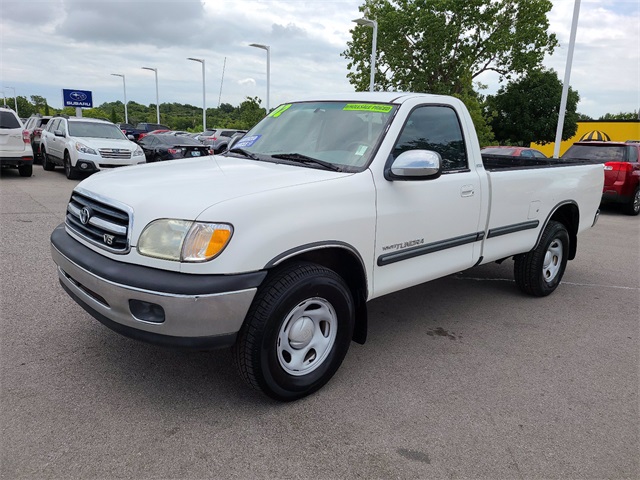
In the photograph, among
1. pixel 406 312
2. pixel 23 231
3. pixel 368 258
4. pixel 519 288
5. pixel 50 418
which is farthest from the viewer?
pixel 23 231

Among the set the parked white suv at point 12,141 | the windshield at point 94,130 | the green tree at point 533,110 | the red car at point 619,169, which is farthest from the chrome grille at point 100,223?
the green tree at point 533,110

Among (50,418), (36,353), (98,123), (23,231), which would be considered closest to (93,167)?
(98,123)

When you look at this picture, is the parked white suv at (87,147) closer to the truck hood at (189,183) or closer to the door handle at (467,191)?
the truck hood at (189,183)

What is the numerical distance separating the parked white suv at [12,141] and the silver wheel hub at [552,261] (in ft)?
40.4

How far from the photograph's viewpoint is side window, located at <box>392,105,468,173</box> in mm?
3691

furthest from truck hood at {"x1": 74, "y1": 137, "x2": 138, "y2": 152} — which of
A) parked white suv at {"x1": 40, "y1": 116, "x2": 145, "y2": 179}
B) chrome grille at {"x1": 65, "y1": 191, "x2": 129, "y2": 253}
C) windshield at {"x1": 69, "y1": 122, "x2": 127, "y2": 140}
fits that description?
chrome grille at {"x1": 65, "y1": 191, "x2": 129, "y2": 253}

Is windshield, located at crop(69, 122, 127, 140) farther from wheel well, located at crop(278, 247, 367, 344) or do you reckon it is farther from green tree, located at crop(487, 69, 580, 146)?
green tree, located at crop(487, 69, 580, 146)

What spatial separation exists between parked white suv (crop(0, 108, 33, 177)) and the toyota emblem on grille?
1109 centimetres

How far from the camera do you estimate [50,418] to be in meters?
2.77

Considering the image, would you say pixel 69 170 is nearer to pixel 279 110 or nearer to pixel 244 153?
pixel 279 110

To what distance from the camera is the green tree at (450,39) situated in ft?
97.8

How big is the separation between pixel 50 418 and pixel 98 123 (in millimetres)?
→ 12950

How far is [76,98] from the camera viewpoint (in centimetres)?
3139

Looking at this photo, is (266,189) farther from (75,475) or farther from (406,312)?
(406,312)
